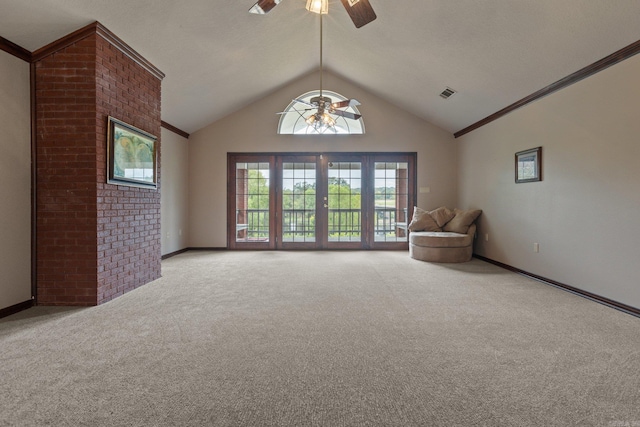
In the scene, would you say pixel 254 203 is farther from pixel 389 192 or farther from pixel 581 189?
pixel 581 189

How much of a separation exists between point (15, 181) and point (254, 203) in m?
4.04

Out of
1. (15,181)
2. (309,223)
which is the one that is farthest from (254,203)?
(15,181)

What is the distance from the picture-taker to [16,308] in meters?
2.74

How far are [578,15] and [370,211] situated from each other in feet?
14.4

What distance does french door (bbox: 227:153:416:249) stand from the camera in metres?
6.52

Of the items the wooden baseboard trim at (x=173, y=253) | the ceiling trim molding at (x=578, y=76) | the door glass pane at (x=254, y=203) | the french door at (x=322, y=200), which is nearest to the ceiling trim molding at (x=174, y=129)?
the french door at (x=322, y=200)

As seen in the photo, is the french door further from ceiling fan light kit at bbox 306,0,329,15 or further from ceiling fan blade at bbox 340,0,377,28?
ceiling fan blade at bbox 340,0,377,28

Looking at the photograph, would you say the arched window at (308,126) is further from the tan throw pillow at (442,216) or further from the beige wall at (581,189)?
the beige wall at (581,189)

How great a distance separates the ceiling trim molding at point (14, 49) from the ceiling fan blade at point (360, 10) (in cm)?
311

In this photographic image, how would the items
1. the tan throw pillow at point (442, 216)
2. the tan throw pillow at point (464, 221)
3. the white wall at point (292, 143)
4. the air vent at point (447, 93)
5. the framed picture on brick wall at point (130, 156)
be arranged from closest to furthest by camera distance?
1. the framed picture on brick wall at point (130, 156)
2. the air vent at point (447, 93)
3. the tan throw pillow at point (464, 221)
4. the tan throw pillow at point (442, 216)
5. the white wall at point (292, 143)

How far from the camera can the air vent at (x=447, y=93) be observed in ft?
16.0

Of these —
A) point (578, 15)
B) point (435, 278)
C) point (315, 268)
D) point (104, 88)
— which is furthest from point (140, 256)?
point (578, 15)

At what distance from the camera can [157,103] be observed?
405cm

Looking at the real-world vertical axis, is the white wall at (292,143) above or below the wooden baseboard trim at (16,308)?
above
